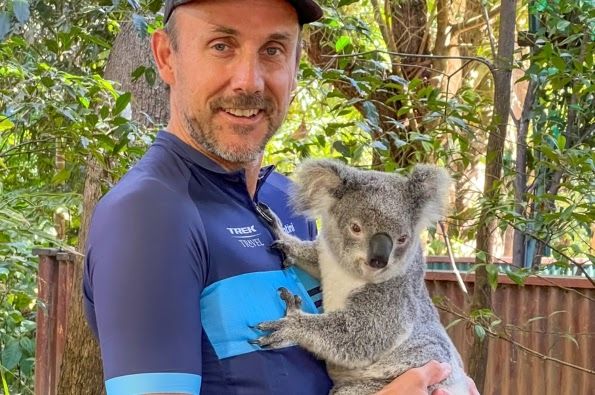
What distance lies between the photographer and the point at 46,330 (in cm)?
496

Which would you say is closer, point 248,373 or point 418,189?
point 248,373

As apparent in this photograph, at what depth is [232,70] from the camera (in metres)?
1.42

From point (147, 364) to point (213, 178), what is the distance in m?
0.45

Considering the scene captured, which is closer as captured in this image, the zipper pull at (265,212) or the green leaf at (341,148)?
the zipper pull at (265,212)

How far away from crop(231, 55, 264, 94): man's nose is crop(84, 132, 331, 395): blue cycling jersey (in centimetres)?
16

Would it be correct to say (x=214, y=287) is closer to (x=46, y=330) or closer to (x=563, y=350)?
(x=563, y=350)

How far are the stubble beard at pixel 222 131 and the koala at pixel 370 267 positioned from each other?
35 cm

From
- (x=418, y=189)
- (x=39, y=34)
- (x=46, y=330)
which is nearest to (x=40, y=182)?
(x=39, y=34)

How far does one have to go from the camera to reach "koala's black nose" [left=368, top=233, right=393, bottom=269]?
5.70ft

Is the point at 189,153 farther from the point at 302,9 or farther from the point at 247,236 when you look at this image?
the point at 302,9

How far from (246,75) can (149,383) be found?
61 centimetres

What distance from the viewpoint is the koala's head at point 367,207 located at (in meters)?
1.83

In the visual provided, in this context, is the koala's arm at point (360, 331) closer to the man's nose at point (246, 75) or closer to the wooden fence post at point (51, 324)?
the man's nose at point (246, 75)

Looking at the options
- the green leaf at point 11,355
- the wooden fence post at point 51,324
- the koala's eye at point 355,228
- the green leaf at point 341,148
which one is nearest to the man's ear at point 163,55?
the koala's eye at point 355,228
